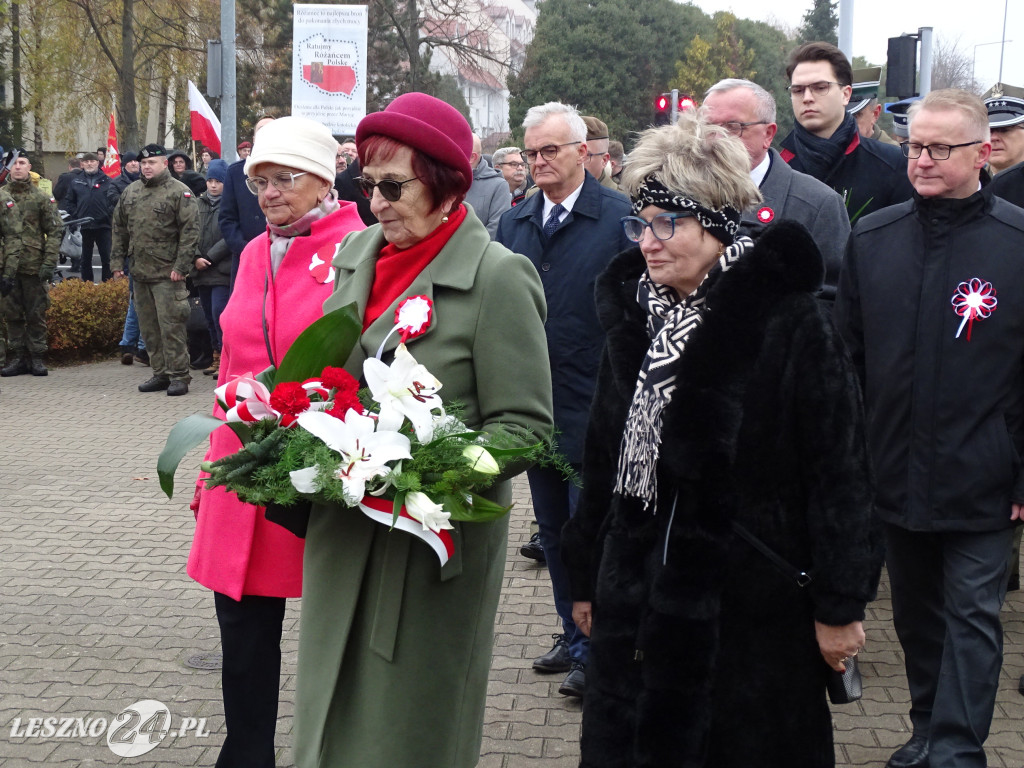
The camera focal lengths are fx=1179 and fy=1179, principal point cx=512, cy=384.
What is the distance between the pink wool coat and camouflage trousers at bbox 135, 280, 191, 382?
848 centimetres

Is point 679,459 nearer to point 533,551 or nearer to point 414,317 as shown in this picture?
point 414,317

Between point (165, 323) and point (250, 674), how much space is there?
8.71m

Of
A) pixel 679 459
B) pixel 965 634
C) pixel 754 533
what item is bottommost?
pixel 965 634

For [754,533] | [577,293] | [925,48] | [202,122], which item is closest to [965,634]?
[754,533]

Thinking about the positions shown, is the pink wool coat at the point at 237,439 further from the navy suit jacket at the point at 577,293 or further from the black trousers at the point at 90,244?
the black trousers at the point at 90,244

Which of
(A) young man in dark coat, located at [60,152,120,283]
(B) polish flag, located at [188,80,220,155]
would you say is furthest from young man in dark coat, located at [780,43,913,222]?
(A) young man in dark coat, located at [60,152,120,283]

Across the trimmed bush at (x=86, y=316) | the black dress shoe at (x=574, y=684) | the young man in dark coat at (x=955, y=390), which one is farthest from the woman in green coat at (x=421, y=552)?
the trimmed bush at (x=86, y=316)

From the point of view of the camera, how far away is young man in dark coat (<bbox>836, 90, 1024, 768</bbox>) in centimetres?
393

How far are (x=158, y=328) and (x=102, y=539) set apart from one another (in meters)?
5.14

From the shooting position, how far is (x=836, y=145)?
5.47m

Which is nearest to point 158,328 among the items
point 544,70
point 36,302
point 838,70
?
point 36,302

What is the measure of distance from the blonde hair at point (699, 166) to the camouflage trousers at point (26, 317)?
448 inches

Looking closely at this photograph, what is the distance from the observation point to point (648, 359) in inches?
119

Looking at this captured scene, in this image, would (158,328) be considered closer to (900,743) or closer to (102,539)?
(102,539)
